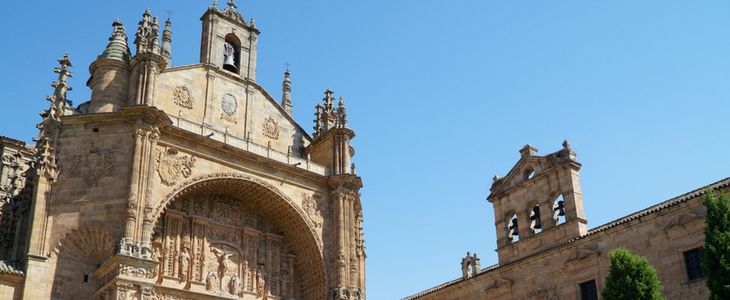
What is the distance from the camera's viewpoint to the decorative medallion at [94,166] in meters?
23.3

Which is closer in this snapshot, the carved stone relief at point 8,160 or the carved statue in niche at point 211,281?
the carved statue in niche at point 211,281

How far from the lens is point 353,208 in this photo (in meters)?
28.8

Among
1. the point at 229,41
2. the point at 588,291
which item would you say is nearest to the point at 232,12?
the point at 229,41

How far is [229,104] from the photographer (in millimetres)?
28359

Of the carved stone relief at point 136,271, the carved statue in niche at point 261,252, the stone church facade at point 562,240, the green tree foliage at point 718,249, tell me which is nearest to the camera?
the green tree foliage at point 718,249

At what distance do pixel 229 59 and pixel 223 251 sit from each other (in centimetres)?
827

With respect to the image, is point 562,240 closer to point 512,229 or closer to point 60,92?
point 512,229

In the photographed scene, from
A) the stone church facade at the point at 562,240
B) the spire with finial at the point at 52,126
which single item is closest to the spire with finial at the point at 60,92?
the spire with finial at the point at 52,126

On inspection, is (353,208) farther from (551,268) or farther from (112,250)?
(112,250)

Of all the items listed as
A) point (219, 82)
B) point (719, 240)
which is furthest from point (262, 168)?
point (719, 240)

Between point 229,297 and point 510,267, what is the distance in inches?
432

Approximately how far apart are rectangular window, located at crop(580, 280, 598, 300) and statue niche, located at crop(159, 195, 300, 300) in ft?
34.6

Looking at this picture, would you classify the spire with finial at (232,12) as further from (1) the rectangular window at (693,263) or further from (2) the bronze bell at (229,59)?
(1) the rectangular window at (693,263)

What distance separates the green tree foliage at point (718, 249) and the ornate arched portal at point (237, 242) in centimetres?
1376
